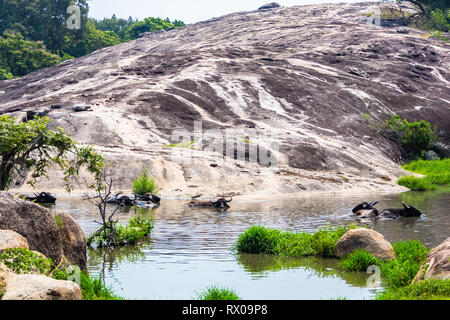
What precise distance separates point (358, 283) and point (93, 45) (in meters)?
102

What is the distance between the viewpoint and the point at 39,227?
1051 centimetres

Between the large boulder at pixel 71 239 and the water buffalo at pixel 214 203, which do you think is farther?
the water buffalo at pixel 214 203

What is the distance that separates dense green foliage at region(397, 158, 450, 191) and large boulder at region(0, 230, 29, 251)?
30860mm

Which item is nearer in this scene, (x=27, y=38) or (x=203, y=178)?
(x=203, y=178)

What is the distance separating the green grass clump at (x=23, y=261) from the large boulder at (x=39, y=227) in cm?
132

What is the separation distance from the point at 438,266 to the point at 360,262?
2878 mm

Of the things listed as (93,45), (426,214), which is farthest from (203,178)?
(93,45)

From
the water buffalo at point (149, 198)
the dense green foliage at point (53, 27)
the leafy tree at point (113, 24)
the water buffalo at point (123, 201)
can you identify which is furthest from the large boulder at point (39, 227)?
the leafy tree at point (113, 24)

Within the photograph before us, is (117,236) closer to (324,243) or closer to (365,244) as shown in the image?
(324,243)

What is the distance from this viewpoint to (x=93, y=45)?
10744 centimetres

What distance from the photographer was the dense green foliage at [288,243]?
47.2 feet

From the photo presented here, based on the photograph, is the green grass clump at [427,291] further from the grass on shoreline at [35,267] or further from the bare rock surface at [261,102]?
the bare rock surface at [261,102]

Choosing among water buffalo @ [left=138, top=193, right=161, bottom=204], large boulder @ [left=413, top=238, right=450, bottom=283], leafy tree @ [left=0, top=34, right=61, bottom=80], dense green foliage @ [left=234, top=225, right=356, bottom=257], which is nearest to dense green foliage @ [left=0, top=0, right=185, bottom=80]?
leafy tree @ [left=0, top=34, right=61, bottom=80]
